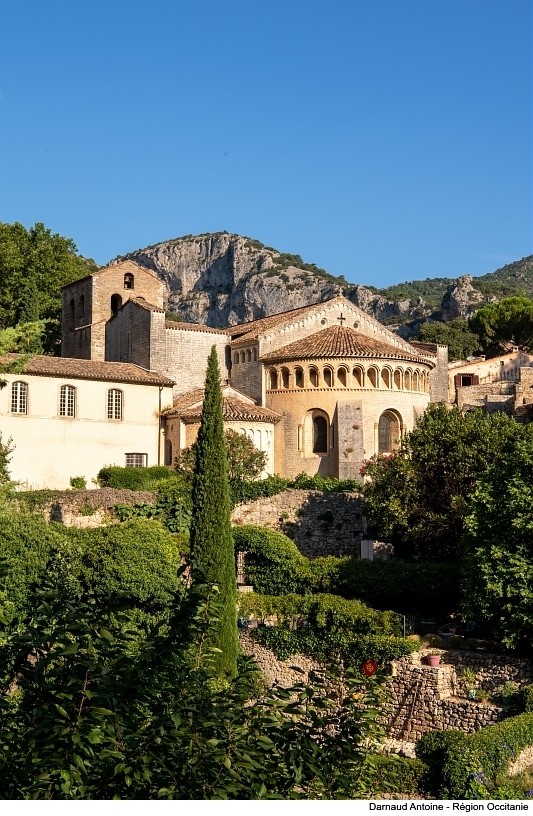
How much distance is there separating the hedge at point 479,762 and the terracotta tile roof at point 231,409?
76.0 feet

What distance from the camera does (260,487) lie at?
40344mm

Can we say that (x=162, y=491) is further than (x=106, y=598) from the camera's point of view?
Yes

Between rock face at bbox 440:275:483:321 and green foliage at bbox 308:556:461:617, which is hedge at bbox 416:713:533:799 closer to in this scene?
green foliage at bbox 308:556:461:617

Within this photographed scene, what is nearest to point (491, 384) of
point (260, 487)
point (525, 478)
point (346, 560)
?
point (260, 487)

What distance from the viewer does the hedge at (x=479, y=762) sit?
19.1 meters

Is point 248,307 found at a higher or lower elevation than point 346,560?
higher

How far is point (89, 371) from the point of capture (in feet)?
140

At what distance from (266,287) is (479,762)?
140577 millimetres

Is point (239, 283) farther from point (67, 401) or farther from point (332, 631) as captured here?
point (332, 631)

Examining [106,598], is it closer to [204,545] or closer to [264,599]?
[204,545]

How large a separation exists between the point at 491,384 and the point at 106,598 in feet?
200

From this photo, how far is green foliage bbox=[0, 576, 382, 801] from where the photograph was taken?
7.35 metres

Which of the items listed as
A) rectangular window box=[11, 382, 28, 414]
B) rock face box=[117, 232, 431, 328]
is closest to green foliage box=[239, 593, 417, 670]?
rectangular window box=[11, 382, 28, 414]

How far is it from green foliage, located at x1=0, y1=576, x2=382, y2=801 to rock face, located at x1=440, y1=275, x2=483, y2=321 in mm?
115908
